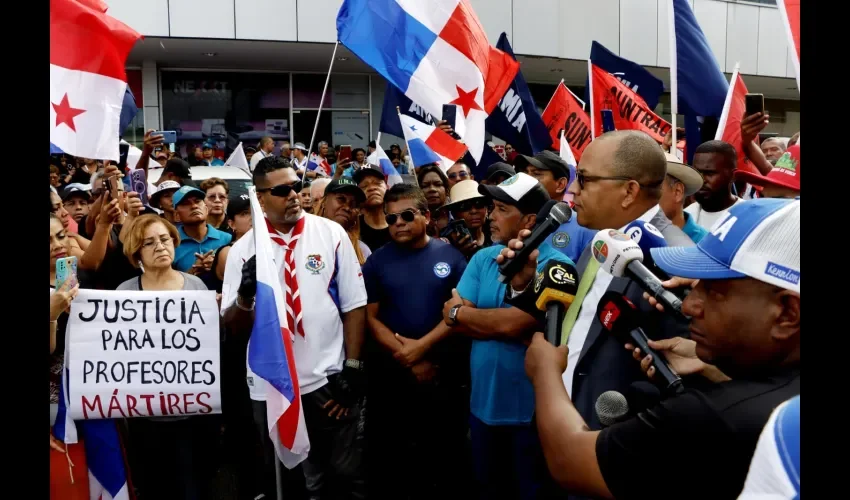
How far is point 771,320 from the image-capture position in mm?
1726

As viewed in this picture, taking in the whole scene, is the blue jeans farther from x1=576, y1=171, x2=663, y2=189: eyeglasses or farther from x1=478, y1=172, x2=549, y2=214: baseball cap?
x1=576, y1=171, x2=663, y2=189: eyeglasses

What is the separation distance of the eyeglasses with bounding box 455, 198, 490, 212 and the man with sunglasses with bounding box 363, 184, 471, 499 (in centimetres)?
84

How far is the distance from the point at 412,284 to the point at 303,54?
621 inches

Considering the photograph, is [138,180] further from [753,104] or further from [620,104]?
[753,104]

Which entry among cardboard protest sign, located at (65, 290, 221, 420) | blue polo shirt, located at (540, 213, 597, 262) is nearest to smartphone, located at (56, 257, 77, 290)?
cardboard protest sign, located at (65, 290, 221, 420)

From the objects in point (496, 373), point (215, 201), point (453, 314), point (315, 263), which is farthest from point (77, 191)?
point (496, 373)

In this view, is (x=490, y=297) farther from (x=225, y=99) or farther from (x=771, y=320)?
(x=225, y=99)

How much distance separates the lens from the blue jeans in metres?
3.79

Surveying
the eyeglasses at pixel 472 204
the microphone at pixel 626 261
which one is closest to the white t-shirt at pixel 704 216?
the eyeglasses at pixel 472 204

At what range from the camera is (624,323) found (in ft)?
8.06

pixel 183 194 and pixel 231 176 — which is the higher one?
pixel 231 176
